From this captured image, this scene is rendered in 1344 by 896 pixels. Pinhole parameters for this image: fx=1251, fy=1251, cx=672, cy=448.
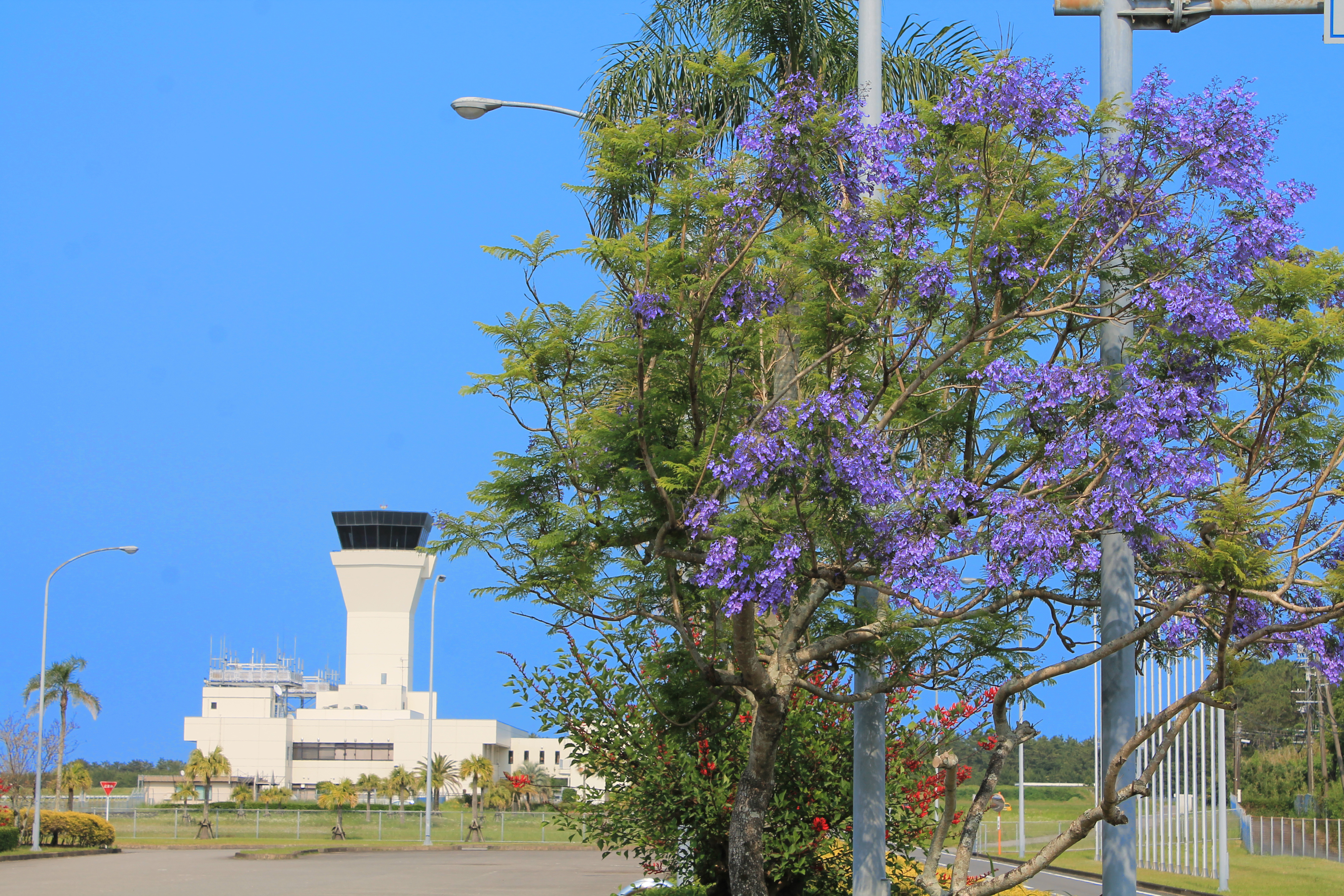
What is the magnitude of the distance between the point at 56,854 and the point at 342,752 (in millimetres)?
49413

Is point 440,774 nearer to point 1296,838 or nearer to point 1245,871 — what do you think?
point 1296,838

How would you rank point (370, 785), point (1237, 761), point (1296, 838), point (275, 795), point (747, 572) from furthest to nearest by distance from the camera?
point (275, 795)
point (370, 785)
point (1237, 761)
point (1296, 838)
point (747, 572)

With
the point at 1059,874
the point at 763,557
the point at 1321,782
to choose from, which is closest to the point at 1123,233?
the point at 763,557

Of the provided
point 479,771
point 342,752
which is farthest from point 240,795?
point 479,771

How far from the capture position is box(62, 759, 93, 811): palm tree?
254ft

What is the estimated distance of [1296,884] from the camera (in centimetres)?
3238

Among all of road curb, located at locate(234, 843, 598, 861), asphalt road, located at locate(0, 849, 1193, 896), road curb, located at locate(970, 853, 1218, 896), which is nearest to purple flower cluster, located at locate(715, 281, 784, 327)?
road curb, located at locate(970, 853, 1218, 896)

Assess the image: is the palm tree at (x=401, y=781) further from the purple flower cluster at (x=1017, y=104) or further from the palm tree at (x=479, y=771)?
the purple flower cluster at (x=1017, y=104)

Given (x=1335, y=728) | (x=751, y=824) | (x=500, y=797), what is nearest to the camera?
(x=751, y=824)

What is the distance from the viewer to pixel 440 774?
73.6m

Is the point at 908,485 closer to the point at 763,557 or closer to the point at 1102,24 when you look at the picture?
the point at 763,557

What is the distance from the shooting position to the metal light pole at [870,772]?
934cm

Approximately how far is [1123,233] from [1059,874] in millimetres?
32905

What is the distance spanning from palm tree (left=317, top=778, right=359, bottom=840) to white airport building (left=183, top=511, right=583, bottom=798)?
21.1ft
